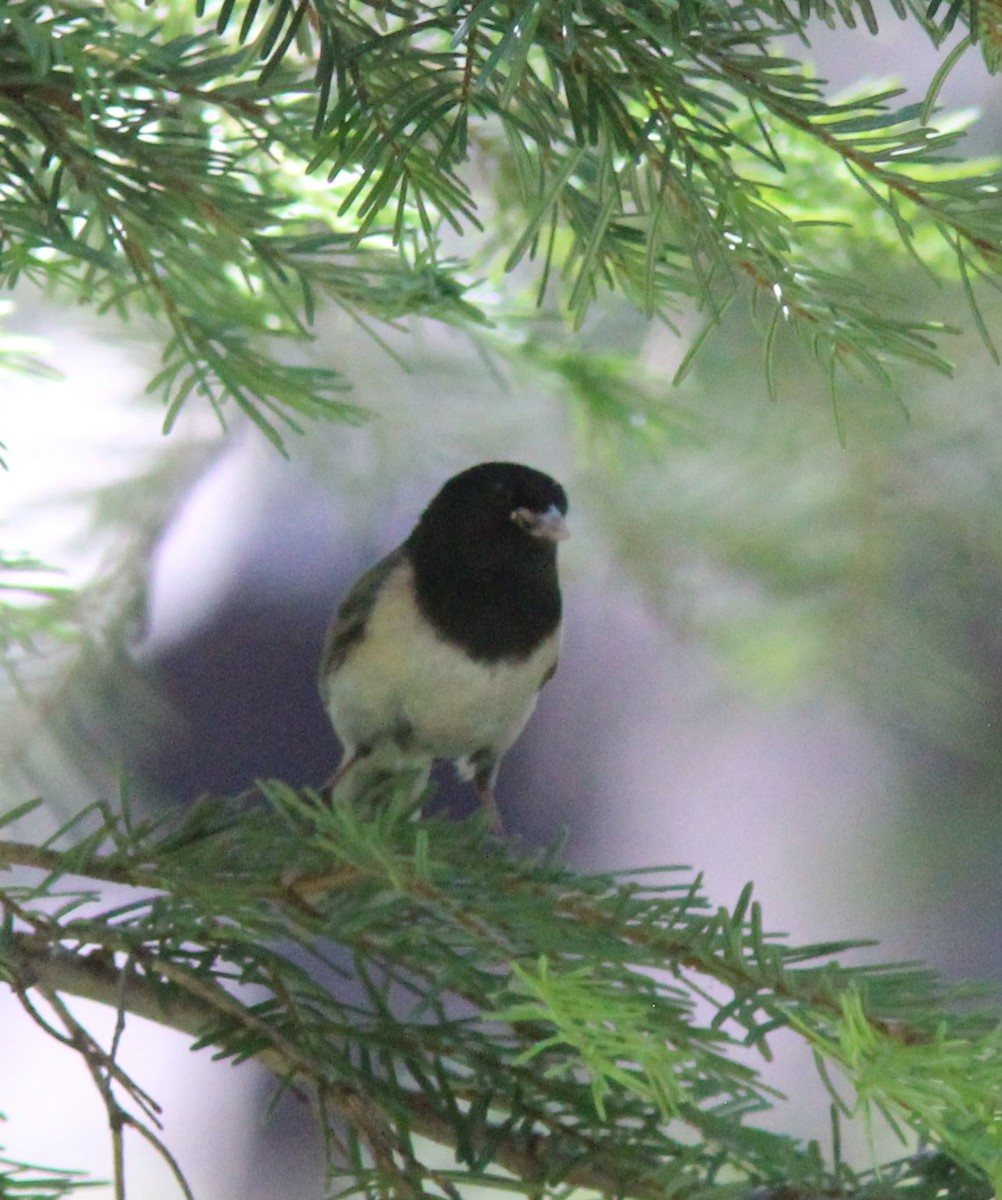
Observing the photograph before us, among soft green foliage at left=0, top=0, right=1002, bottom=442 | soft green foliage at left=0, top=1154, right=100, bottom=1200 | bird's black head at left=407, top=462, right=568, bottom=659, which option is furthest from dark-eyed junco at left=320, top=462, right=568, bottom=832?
soft green foliage at left=0, top=1154, right=100, bottom=1200

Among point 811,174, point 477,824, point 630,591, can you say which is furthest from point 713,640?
point 477,824

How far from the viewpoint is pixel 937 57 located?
3.54 ft

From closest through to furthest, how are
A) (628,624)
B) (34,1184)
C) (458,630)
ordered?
(34,1184) → (458,630) → (628,624)

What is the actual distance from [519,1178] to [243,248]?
0.30 m

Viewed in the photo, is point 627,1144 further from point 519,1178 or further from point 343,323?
point 343,323

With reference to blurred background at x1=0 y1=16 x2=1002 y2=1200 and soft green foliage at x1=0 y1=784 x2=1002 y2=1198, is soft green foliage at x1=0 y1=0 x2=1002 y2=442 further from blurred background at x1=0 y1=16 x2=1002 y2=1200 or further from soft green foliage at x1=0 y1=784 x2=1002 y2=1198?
blurred background at x1=0 y1=16 x2=1002 y2=1200

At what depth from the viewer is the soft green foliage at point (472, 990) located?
1.06 feet

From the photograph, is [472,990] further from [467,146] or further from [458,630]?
[458,630]

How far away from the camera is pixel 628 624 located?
1376mm

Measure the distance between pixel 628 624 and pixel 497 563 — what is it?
18.6 inches

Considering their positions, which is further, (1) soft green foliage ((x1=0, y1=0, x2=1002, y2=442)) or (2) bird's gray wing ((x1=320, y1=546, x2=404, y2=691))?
(2) bird's gray wing ((x1=320, y1=546, x2=404, y2=691))

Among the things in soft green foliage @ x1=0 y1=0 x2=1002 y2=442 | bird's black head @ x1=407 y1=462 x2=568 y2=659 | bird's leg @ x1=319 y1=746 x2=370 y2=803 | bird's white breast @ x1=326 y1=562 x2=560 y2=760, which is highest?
soft green foliage @ x1=0 y1=0 x2=1002 y2=442

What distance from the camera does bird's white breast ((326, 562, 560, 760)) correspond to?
2.98 ft

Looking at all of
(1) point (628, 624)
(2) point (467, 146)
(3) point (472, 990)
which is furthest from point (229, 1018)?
(1) point (628, 624)
